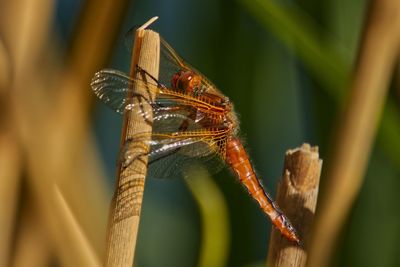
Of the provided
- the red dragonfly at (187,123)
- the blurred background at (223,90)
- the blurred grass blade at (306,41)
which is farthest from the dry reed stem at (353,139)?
the blurred grass blade at (306,41)

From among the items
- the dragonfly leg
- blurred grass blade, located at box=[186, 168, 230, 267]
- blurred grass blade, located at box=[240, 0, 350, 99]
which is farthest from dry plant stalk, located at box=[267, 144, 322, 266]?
blurred grass blade, located at box=[240, 0, 350, 99]

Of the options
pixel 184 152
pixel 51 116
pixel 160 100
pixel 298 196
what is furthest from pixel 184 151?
pixel 298 196

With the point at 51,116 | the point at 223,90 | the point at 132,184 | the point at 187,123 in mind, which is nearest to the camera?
the point at 132,184

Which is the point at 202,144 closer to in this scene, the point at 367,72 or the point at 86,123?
the point at 86,123

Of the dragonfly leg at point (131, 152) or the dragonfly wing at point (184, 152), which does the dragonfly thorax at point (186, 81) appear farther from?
the dragonfly leg at point (131, 152)

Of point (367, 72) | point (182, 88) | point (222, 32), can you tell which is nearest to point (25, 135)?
point (182, 88)

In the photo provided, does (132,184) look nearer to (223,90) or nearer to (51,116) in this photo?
(51,116)
